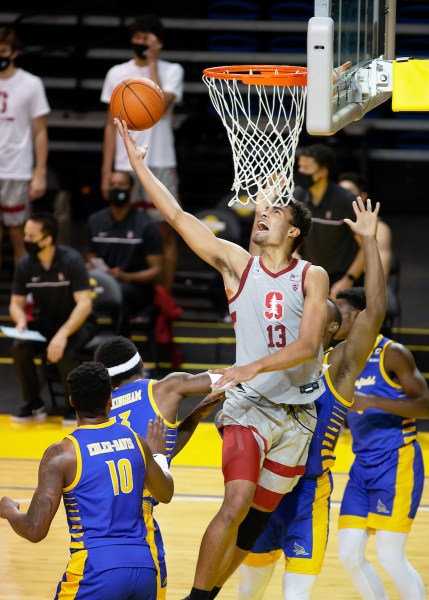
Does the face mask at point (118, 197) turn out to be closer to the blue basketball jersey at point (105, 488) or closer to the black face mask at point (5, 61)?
the black face mask at point (5, 61)

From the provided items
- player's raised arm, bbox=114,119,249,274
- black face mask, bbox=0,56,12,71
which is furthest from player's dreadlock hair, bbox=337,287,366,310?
black face mask, bbox=0,56,12,71

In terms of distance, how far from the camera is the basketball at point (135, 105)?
5.98m

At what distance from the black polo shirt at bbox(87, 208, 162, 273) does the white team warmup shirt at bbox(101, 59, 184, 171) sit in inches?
29.8

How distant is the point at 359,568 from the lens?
598cm

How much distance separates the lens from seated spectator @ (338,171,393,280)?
31.6ft

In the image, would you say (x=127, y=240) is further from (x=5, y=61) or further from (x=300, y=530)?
(x=300, y=530)

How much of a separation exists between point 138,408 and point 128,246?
5099mm

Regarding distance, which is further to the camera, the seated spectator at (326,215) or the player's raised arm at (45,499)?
the seated spectator at (326,215)

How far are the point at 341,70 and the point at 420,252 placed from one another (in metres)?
9.70

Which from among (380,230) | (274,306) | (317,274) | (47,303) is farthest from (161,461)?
(380,230)

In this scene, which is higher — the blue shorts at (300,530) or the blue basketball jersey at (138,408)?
the blue basketball jersey at (138,408)

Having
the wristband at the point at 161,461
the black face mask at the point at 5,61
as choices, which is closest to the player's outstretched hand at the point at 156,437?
the wristband at the point at 161,461

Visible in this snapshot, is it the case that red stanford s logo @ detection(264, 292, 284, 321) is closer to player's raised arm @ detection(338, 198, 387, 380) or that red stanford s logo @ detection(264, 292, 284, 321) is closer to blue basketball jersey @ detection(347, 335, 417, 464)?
player's raised arm @ detection(338, 198, 387, 380)

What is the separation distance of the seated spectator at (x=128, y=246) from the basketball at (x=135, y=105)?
4227mm
